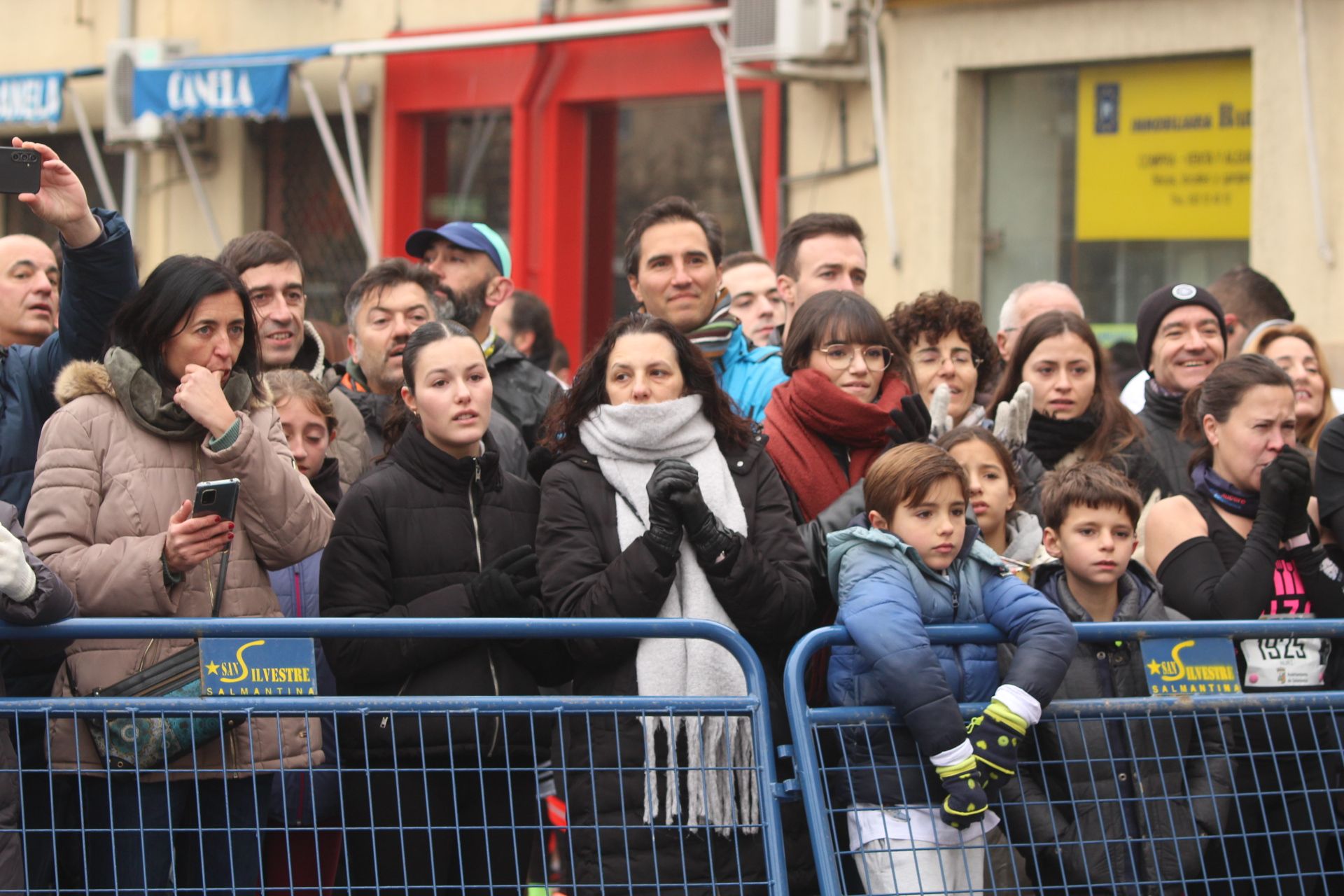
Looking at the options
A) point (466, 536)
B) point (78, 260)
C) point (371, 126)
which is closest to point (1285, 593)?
point (466, 536)

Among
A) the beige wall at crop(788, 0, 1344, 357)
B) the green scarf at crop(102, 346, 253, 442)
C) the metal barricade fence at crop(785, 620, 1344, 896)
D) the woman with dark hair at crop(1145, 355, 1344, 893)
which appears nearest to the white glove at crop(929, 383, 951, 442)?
the woman with dark hair at crop(1145, 355, 1344, 893)

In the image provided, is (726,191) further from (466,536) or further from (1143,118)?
(466,536)

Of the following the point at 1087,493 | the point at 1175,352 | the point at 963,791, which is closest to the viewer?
the point at 963,791

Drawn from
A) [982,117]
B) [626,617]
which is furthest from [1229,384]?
[982,117]

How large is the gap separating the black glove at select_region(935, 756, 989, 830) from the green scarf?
1.86 meters

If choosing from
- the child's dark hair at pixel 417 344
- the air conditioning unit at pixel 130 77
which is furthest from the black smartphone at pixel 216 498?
the air conditioning unit at pixel 130 77

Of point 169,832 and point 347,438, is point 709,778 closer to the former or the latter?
point 169,832

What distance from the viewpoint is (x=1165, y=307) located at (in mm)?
5430

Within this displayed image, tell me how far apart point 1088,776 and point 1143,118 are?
6225 mm

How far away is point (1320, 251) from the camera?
835cm

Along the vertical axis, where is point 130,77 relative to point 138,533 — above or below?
above

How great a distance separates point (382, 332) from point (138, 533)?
58.8 inches

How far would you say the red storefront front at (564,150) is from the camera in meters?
11.3

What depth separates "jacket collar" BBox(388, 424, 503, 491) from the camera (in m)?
4.14
